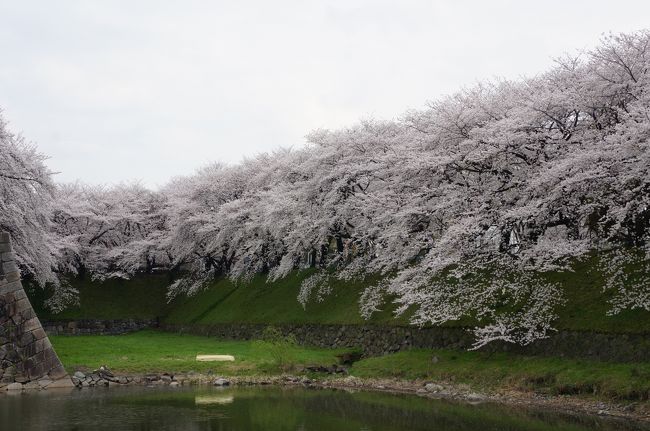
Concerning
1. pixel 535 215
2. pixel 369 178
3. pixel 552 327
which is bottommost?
pixel 552 327

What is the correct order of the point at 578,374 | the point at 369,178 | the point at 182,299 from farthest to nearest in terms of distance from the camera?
the point at 182,299 → the point at 369,178 → the point at 578,374

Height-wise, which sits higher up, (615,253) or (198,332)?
(615,253)

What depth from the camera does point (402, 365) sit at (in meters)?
28.2

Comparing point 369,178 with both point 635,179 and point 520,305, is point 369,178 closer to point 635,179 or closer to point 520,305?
point 520,305

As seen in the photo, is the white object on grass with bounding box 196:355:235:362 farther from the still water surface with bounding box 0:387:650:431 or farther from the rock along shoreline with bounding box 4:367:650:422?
the still water surface with bounding box 0:387:650:431

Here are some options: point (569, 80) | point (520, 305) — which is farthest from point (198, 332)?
point (569, 80)

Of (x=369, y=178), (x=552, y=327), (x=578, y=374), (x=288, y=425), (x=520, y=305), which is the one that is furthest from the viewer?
(x=369, y=178)

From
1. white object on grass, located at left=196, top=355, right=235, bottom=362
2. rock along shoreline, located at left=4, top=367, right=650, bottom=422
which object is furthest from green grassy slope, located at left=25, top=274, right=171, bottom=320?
rock along shoreline, located at left=4, top=367, right=650, bottom=422

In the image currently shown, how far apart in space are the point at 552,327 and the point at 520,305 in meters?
2.44

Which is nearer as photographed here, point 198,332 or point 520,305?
point 520,305

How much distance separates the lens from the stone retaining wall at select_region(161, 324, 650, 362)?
21594 mm

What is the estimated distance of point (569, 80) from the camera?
2748cm

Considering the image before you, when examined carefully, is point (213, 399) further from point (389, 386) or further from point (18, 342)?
point (18, 342)

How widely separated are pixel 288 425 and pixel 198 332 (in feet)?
104
